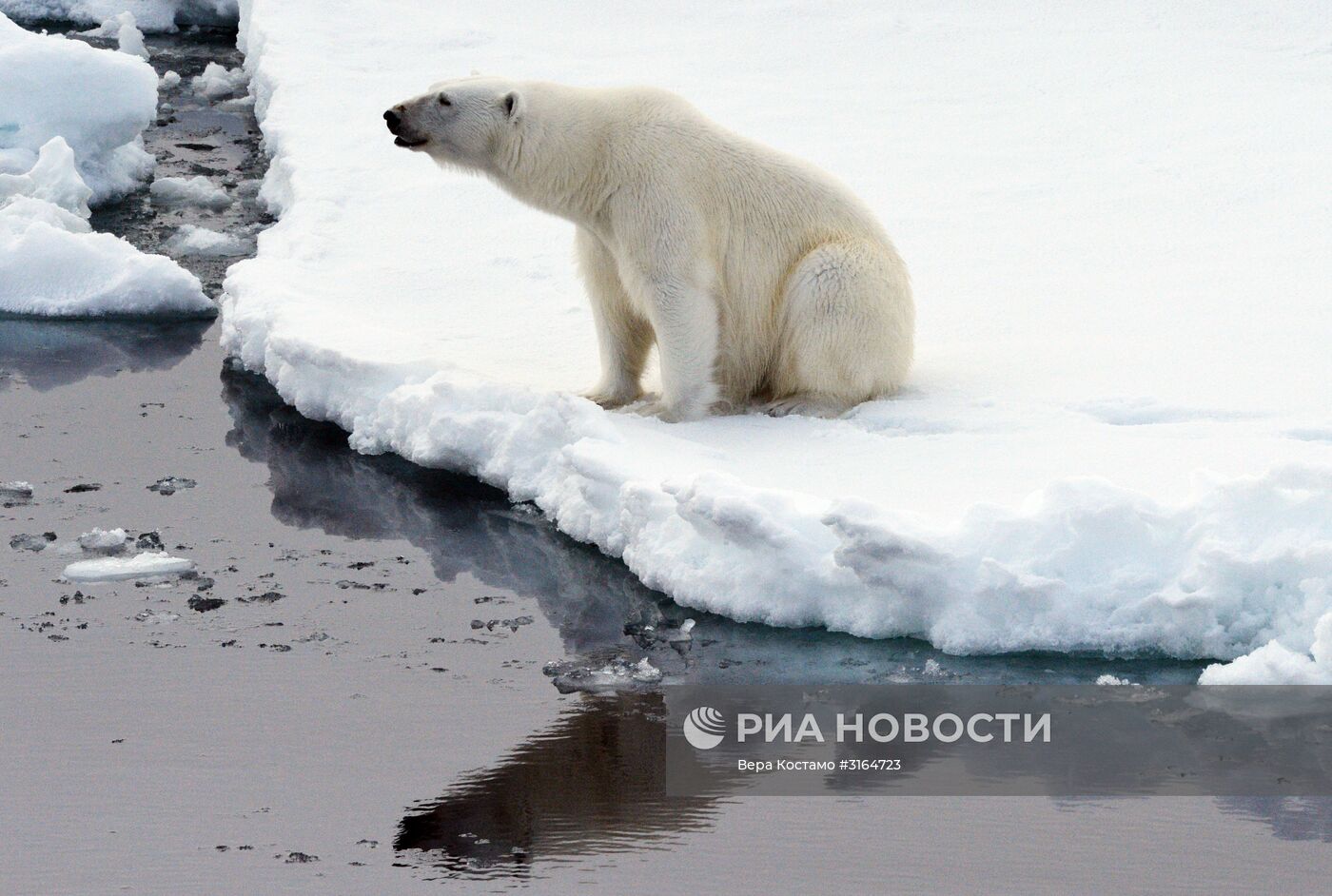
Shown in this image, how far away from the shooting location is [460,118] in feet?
20.6

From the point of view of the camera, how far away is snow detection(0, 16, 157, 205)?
11172 millimetres

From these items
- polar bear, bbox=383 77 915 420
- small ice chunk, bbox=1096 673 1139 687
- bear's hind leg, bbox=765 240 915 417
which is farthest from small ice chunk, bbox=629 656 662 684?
bear's hind leg, bbox=765 240 915 417

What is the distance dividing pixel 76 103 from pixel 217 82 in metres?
4.42

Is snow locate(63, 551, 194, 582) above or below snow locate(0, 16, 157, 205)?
below

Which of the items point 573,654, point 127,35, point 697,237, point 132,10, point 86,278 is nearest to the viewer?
point 573,654

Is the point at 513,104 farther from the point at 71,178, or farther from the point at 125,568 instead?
the point at 71,178

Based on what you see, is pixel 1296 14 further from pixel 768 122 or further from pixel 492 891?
pixel 492 891

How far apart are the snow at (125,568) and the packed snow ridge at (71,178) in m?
3.47

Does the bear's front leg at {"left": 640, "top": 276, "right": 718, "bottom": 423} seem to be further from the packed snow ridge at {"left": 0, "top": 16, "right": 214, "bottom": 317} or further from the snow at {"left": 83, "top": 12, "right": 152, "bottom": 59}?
the snow at {"left": 83, "top": 12, "right": 152, "bottom": 59}

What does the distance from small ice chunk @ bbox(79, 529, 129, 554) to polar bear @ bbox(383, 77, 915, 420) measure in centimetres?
176

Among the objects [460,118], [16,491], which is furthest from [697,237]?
[16,491]

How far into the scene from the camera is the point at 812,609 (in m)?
5.34

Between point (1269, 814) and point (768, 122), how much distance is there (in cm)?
853

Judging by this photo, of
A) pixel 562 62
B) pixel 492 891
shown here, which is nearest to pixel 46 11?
pixel 562 62
